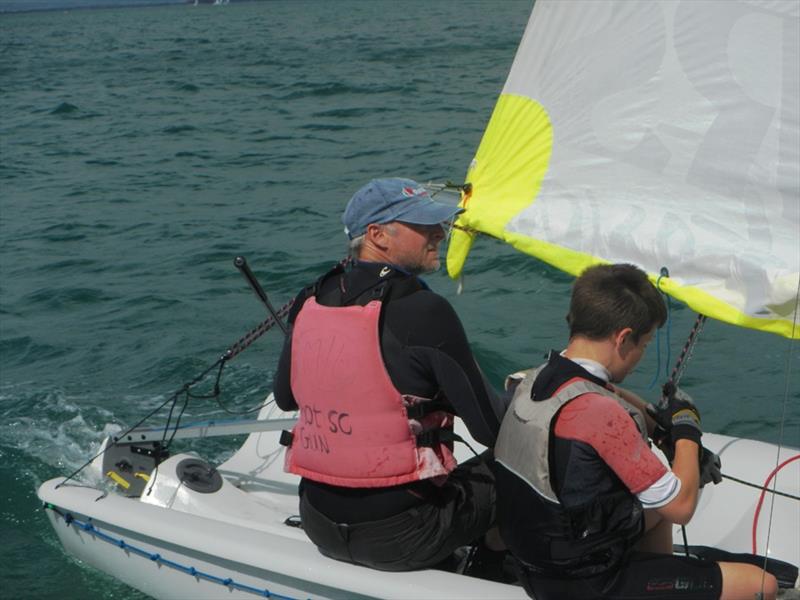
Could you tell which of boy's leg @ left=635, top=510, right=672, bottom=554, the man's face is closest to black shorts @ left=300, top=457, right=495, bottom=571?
boy's leg @ left=635, top=510, right=672, bottom=554

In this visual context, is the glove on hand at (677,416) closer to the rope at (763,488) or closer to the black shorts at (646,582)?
the black shorts at (646,582)

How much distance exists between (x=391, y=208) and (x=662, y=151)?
76cm

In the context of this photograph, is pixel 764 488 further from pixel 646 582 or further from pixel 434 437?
pixel 434 437

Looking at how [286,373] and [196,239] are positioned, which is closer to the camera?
[286,373]

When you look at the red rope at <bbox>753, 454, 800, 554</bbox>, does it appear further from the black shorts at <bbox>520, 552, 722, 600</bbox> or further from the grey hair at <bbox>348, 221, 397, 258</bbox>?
the grey hair at <bbox>348, 221, 397, 258</bbox>

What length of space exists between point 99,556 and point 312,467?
0.88 metres

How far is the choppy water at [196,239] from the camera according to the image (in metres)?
4.36

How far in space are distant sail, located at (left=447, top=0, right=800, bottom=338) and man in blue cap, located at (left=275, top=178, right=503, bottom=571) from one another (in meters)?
0.58

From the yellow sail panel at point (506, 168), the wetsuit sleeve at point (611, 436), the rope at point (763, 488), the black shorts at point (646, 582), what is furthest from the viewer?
the yellow sail panel at point (506, 168)

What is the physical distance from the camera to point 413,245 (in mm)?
2189

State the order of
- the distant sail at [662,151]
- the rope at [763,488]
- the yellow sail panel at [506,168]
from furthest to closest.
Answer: the yellow sail panel at [506,168]
the rope at [763,488]
the distant sail at [662,151]

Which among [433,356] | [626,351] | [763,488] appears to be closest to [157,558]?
[433,356]

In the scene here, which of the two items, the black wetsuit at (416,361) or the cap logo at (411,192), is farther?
the cap logo at (411,192)

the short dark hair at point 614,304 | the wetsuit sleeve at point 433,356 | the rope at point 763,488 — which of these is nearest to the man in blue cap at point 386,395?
the wetsuit sleeve at point 433,356
